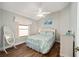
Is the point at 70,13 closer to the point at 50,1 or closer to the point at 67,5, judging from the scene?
the point at 67,5

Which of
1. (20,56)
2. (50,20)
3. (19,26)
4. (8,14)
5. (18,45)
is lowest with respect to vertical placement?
(20,56)

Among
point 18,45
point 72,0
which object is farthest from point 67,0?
point 18,45

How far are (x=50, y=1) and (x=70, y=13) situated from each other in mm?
395

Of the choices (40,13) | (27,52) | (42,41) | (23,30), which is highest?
(40,13)

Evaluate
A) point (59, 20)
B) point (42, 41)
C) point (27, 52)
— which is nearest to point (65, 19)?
point (59, 20)

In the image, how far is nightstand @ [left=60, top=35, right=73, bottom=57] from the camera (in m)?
1.54

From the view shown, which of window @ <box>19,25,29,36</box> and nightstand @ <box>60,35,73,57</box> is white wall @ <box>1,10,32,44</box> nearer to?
window @ <box>19,25,29,36</box>

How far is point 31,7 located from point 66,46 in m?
0.91

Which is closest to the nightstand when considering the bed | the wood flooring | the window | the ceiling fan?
the wood flooring

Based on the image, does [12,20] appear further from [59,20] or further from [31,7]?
[59,20]

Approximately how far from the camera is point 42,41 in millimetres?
1563

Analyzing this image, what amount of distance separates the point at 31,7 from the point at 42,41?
617 mm

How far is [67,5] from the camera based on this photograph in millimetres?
1510

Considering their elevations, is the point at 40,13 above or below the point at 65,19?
above
